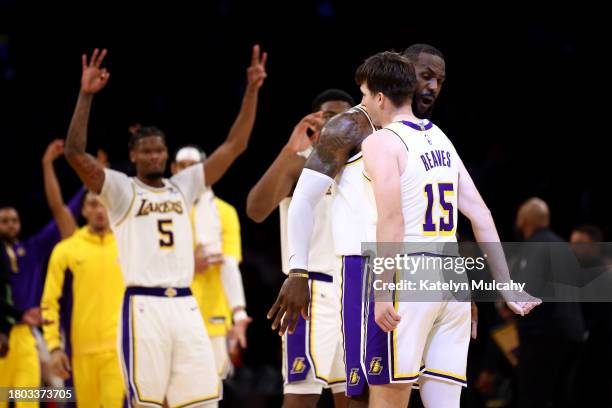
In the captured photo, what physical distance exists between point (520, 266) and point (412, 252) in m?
4.87

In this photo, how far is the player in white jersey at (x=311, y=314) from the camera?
5.13 metres

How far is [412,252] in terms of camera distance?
154 inches

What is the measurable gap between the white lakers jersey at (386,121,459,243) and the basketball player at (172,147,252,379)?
12.7 ft

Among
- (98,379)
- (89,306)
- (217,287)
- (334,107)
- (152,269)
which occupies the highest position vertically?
(334,107)

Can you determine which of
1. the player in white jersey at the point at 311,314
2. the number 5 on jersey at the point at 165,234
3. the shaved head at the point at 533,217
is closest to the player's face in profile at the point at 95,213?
the number 5 on jersey at the point at 165,234

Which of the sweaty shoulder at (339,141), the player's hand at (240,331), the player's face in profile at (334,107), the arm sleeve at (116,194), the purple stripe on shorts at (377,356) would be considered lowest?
the player's hand at (240,331)

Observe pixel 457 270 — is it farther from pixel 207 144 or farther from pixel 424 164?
pixel 207 144

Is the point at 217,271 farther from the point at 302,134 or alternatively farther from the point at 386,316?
the point at 386,316

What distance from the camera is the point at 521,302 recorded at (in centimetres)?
416

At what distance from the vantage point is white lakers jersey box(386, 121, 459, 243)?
12.8ft

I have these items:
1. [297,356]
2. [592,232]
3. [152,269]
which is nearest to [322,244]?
[297,356]

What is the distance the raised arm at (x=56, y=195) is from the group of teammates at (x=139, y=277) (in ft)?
0.04

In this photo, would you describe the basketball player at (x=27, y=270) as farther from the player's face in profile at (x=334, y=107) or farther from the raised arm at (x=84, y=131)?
the player's face in profile at (x=334, y=107)

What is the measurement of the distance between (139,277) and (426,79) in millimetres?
2486
